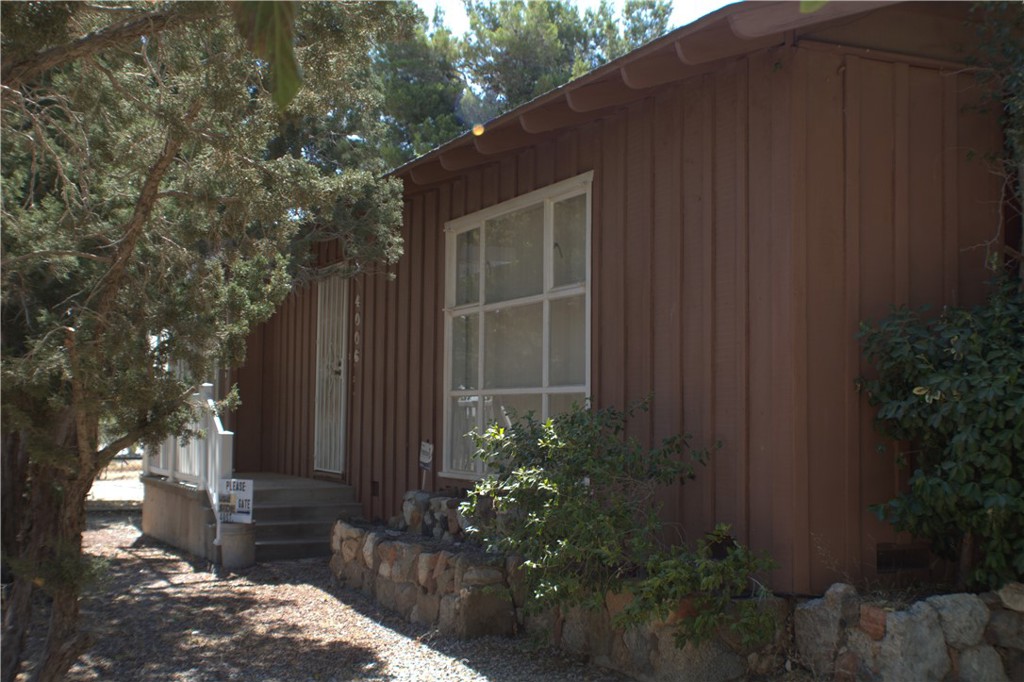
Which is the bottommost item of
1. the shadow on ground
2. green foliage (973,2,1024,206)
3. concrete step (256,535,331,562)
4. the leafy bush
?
the shadow on ground

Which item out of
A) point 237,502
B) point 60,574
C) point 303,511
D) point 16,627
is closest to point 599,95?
point 60,574

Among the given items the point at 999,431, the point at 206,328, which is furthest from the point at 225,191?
the point at 999,431

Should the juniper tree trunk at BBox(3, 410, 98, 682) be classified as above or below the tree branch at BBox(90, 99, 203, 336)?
below

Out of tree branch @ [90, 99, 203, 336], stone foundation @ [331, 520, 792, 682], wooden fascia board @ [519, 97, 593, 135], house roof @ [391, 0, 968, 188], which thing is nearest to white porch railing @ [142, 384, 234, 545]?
stone foundation @ [331, 520, 792, 682]

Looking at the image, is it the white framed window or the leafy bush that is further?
the white framed window

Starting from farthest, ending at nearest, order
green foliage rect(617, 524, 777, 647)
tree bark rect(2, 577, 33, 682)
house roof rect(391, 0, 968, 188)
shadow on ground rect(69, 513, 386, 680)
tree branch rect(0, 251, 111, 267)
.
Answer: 1. shadow on ground rect(69, 513, 386, 680)
2. tree bark rect(2, 577, 33, 682)
3. tree branch rect(0, 251, 111, 267)
4. house roof rect(391, 0, 968, 188)
5. green foliage rect(617, 524, 777, 647)

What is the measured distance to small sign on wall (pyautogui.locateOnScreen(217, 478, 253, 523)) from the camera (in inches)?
348

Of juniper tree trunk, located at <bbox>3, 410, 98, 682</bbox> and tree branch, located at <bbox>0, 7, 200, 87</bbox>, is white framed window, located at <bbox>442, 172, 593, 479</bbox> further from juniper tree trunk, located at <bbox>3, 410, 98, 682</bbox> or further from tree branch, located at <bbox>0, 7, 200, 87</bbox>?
tree branch, located at <bbox>0, 7, 200, 87</bbox>

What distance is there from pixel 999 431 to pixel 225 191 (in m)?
4.40

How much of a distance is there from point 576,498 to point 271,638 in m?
2.75

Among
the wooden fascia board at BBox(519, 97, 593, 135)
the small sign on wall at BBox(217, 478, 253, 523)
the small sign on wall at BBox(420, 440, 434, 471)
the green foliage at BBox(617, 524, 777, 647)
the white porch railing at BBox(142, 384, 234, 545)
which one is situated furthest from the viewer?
the white porch railing at BBox(142, 384, 234, 545)

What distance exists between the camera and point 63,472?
586 centimetres

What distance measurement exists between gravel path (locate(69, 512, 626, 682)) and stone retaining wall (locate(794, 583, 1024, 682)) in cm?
117

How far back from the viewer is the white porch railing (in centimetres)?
923
